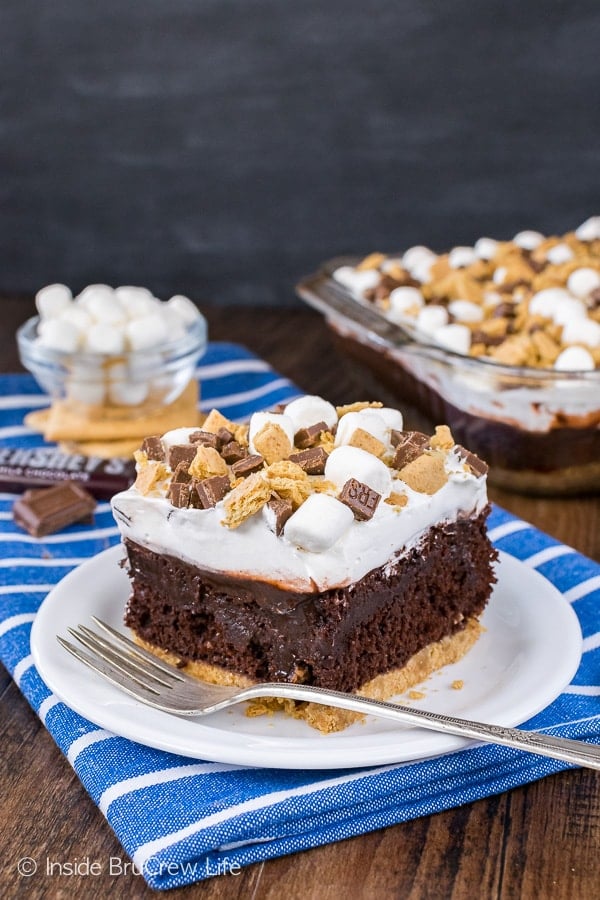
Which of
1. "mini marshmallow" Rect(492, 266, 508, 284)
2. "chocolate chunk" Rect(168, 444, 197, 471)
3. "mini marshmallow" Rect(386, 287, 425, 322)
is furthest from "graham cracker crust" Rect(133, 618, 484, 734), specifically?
"mini marshmallow" Rect(492, 266, 508, 284)

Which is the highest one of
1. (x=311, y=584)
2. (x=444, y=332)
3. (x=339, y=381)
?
(x=311, y=584)

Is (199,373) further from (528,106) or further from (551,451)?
(528,106)

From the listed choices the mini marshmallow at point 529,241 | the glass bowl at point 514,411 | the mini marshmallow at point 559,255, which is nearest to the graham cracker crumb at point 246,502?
the glass bowl at point 514,411

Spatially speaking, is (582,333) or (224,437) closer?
(224,437)

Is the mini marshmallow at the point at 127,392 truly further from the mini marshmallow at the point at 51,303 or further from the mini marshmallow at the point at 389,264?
the mini marshmallow at the point at 389,264

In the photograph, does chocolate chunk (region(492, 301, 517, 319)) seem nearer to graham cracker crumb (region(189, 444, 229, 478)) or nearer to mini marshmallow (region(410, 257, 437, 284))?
mini marshmallow (region(410, 257, 437, 284))

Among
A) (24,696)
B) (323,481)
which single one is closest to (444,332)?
(323,481)

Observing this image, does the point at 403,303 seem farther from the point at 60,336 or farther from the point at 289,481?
the point at 289,481

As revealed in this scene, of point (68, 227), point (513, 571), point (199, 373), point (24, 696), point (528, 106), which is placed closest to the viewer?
point (24, 696)

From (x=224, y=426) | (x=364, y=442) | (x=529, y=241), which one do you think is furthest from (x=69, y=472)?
(x=529, y=241)
